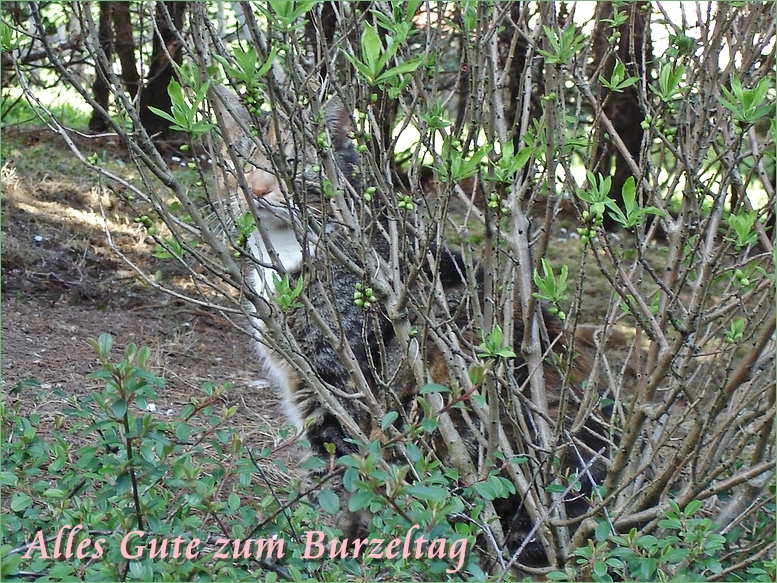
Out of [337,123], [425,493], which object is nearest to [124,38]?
[337,123]

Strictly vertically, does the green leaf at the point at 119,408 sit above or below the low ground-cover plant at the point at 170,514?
above

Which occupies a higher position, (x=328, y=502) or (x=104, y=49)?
(x=104, y=49)

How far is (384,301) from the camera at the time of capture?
8.24 ft

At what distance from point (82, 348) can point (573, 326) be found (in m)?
3.05

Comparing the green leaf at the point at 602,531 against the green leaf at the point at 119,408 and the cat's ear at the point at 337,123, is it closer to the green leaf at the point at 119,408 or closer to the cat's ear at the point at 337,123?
the green leaf at the point at 119,408

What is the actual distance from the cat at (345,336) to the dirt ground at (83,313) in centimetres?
86

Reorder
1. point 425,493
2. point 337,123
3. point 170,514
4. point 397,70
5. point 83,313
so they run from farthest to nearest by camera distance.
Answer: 1. point 83,313
2. point 337,123
3. point 170,514
4. point 397,70
5. point 425,493

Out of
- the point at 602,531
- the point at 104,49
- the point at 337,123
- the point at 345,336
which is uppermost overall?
the point at 104,49

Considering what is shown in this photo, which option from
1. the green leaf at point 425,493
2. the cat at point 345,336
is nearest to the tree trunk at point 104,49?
the cat at point 345,336

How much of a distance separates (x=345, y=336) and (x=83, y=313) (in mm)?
2921

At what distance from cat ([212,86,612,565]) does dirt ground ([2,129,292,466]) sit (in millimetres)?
856

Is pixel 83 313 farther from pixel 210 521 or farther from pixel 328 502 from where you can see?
pixel 328 502

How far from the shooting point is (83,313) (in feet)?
16.3

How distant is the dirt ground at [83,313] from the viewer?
4207 millimetres
